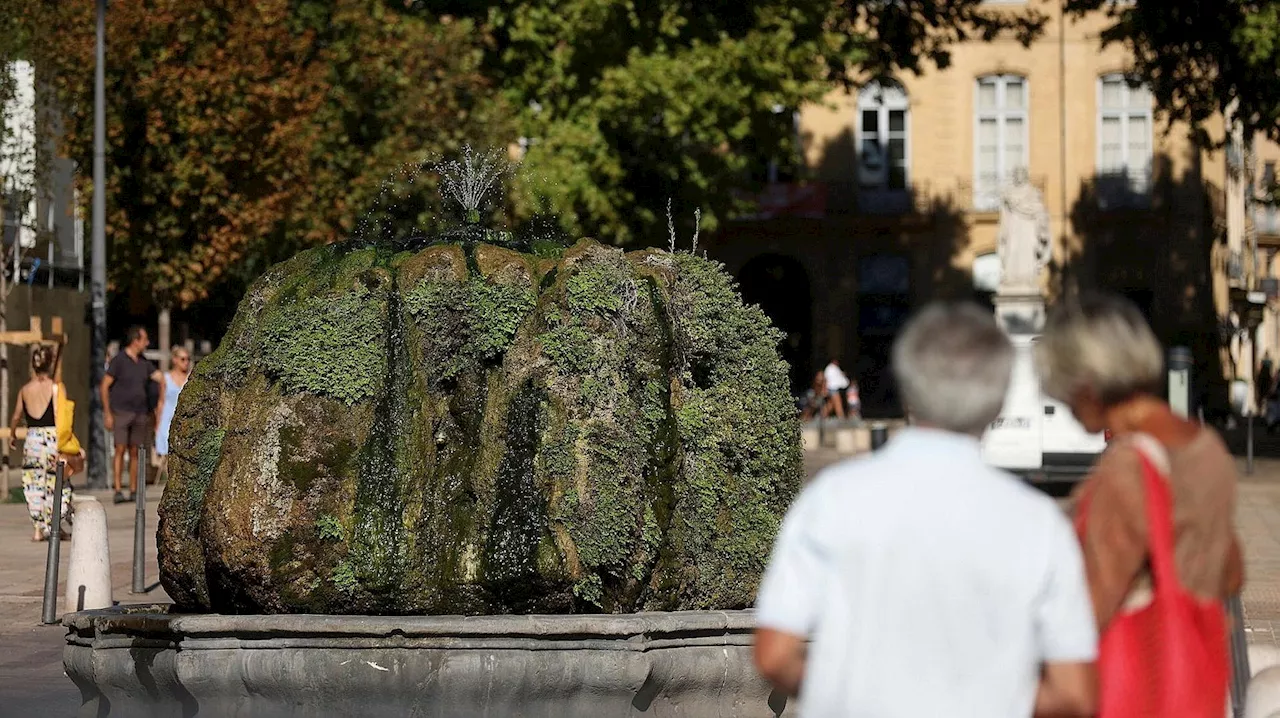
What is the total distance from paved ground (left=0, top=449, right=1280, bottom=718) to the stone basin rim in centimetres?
113

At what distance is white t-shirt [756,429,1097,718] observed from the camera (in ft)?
12.0

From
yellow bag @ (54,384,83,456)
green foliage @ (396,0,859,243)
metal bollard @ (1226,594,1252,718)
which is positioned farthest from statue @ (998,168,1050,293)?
metal bollard @ (1226,594,1252,718)

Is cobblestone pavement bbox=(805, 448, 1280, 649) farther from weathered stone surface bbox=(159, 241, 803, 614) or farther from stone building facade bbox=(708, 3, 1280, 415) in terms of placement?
stone building facade bbox=(708, 3, 1280, 415)

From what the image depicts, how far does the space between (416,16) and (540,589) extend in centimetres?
2970

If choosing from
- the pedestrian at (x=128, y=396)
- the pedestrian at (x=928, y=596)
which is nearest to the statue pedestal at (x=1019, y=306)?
the pedestrian at (x=128, y=396)

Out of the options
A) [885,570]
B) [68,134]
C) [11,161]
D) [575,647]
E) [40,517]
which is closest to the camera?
[885,570]

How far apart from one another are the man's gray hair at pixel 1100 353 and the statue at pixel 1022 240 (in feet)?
102

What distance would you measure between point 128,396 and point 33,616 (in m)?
10.2

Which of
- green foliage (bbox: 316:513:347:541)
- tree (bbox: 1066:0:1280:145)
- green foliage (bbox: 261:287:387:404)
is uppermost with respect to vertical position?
tree (bbox: 1066:0:1280:145)

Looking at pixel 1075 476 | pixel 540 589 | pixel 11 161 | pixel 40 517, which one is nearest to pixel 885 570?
pixel 540 589

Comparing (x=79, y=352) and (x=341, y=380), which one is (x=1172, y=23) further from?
(x=341, y=380)

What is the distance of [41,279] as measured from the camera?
113 ft

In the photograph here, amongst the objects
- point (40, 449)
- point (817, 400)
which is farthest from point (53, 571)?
point (817, 400)

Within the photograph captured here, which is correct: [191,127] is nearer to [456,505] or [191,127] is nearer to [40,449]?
[40,449]
